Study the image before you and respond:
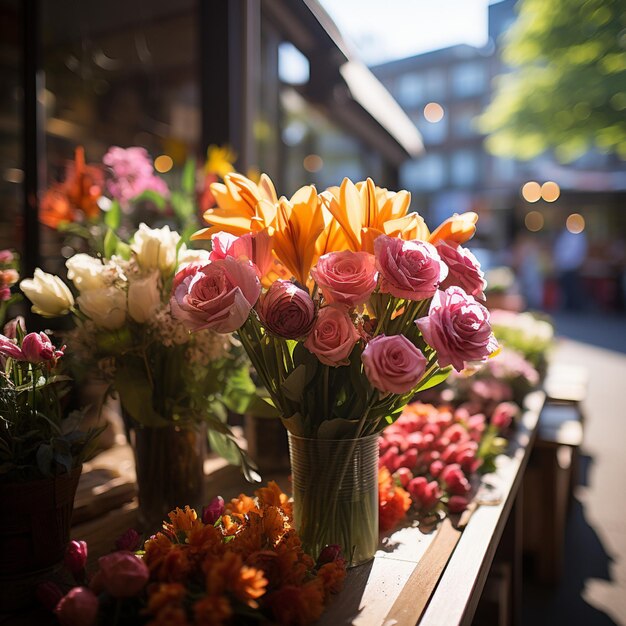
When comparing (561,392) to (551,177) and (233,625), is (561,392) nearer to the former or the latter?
(233,625)

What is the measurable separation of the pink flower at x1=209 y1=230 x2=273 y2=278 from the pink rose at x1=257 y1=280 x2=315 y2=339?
6 centimetres

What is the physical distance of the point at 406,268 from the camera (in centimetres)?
74

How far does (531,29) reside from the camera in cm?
567

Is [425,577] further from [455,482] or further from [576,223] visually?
[576,223]

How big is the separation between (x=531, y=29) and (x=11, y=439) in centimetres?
595

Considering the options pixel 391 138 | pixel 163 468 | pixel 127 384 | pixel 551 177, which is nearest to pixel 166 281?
pixel 127 384

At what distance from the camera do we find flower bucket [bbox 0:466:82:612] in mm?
772

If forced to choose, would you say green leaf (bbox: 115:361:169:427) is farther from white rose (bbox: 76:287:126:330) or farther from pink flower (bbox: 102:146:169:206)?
pink flower (bbox: 102:146:169:206)

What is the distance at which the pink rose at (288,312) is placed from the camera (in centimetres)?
74

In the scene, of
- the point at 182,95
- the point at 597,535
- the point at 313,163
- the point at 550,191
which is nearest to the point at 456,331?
the point at 597,535

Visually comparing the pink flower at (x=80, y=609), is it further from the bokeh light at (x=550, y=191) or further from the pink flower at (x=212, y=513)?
the bokeh light at (x=550, y=191)

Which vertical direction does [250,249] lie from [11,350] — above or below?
above

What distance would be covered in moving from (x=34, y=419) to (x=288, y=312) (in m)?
0.35

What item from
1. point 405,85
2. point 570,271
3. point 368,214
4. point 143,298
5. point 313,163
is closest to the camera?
point 368,214
